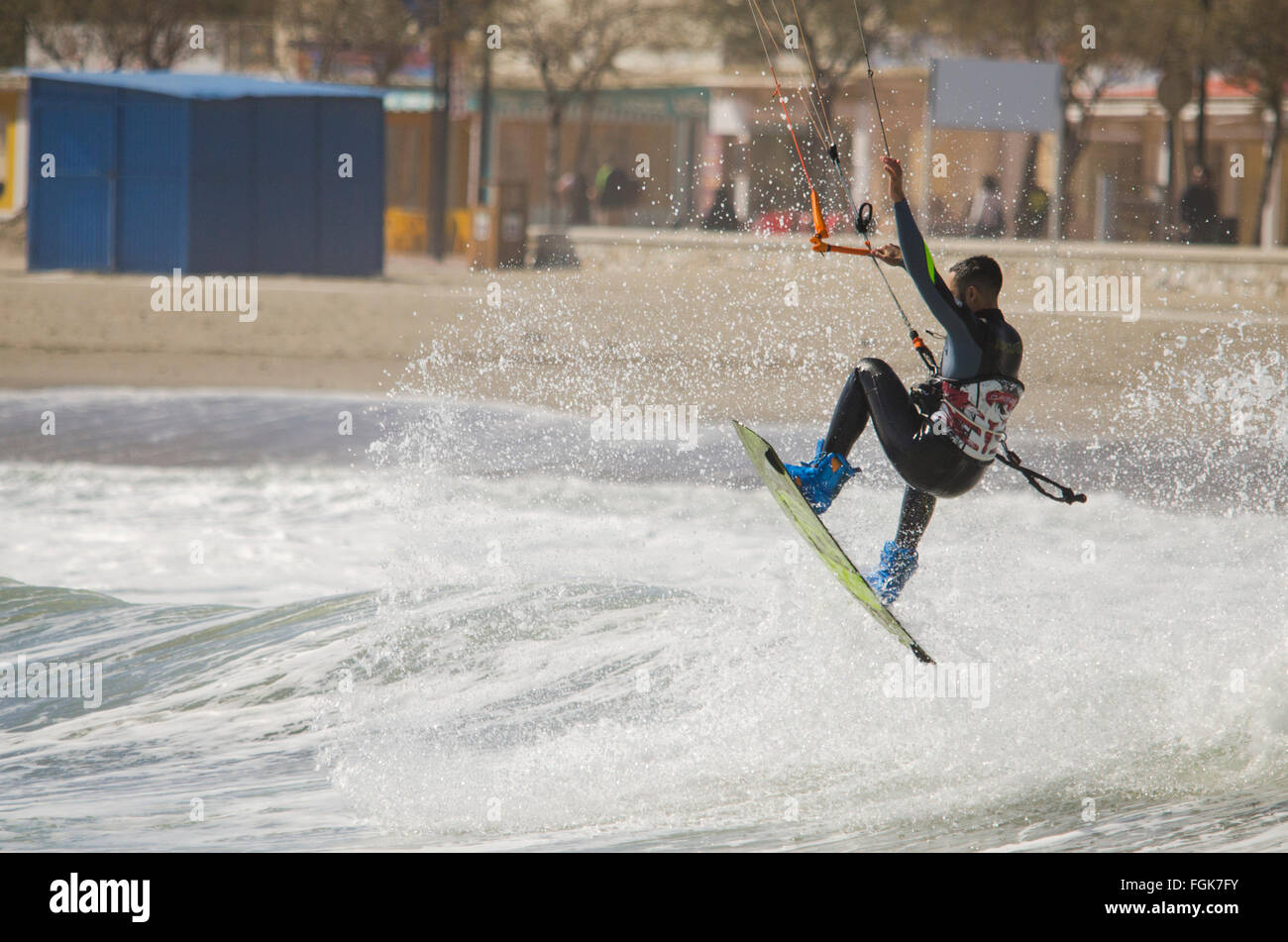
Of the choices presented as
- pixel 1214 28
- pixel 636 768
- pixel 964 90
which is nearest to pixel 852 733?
pixel 636 768

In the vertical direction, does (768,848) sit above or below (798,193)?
below

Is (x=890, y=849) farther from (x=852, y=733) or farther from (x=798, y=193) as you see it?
(x=798, y=193)

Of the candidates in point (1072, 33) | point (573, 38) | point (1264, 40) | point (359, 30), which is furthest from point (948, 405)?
point (573, 38)

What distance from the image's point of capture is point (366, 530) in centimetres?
1112

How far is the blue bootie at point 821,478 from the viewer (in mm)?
6078

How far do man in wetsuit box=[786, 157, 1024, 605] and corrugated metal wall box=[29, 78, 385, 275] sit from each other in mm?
15111

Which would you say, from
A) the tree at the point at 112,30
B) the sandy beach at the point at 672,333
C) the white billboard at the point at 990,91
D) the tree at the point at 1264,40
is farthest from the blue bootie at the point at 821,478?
the tree at the point at 112,30

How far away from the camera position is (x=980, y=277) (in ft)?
19.3

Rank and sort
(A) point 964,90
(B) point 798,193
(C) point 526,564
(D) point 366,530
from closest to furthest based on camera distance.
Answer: (C) point 526,564 → (D) point 366,530 → (A) point 964,90 → (B) point 798,193

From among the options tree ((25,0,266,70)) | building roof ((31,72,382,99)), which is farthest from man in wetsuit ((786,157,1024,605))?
tree ((25,0,266,70))

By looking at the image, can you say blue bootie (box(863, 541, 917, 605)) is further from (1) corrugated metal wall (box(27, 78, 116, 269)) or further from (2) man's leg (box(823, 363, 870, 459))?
(1) corrugated metal wall (box(27, 78, 116, 269))

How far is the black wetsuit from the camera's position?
5906 mm

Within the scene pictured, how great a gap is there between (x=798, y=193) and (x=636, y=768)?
25871 millimetres

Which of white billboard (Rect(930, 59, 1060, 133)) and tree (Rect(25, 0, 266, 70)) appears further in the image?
tree (Rect(25, 0, 266, 70))
